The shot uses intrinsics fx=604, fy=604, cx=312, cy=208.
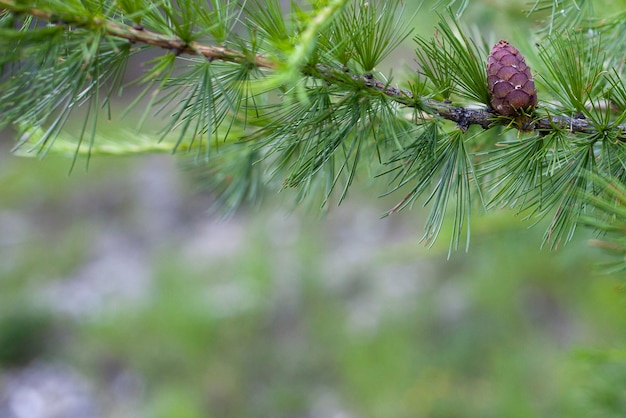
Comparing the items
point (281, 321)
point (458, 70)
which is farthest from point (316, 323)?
point (458, 70)

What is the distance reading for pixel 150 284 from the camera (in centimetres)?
370

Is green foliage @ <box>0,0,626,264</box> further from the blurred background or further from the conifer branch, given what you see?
the blurred background

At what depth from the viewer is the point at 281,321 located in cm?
351

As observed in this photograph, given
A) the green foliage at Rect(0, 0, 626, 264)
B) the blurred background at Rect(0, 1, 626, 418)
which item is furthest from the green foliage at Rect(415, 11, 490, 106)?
the blurred background at Rect(0, 1, 626, 418)

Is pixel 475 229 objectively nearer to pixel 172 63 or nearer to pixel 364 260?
pixel 172 63

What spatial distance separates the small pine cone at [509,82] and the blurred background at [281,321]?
1.52 metres

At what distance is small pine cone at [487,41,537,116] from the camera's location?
0.47 meters

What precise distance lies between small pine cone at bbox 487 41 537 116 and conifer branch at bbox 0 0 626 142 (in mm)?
13

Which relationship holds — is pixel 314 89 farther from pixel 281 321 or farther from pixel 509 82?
pixel 281 321

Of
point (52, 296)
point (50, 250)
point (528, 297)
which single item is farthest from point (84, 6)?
point (50, 250)

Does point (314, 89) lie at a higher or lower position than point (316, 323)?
lower

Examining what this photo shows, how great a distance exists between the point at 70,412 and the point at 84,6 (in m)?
3.26

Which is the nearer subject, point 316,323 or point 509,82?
point 509,82

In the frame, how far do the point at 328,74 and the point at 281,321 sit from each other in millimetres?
3136
